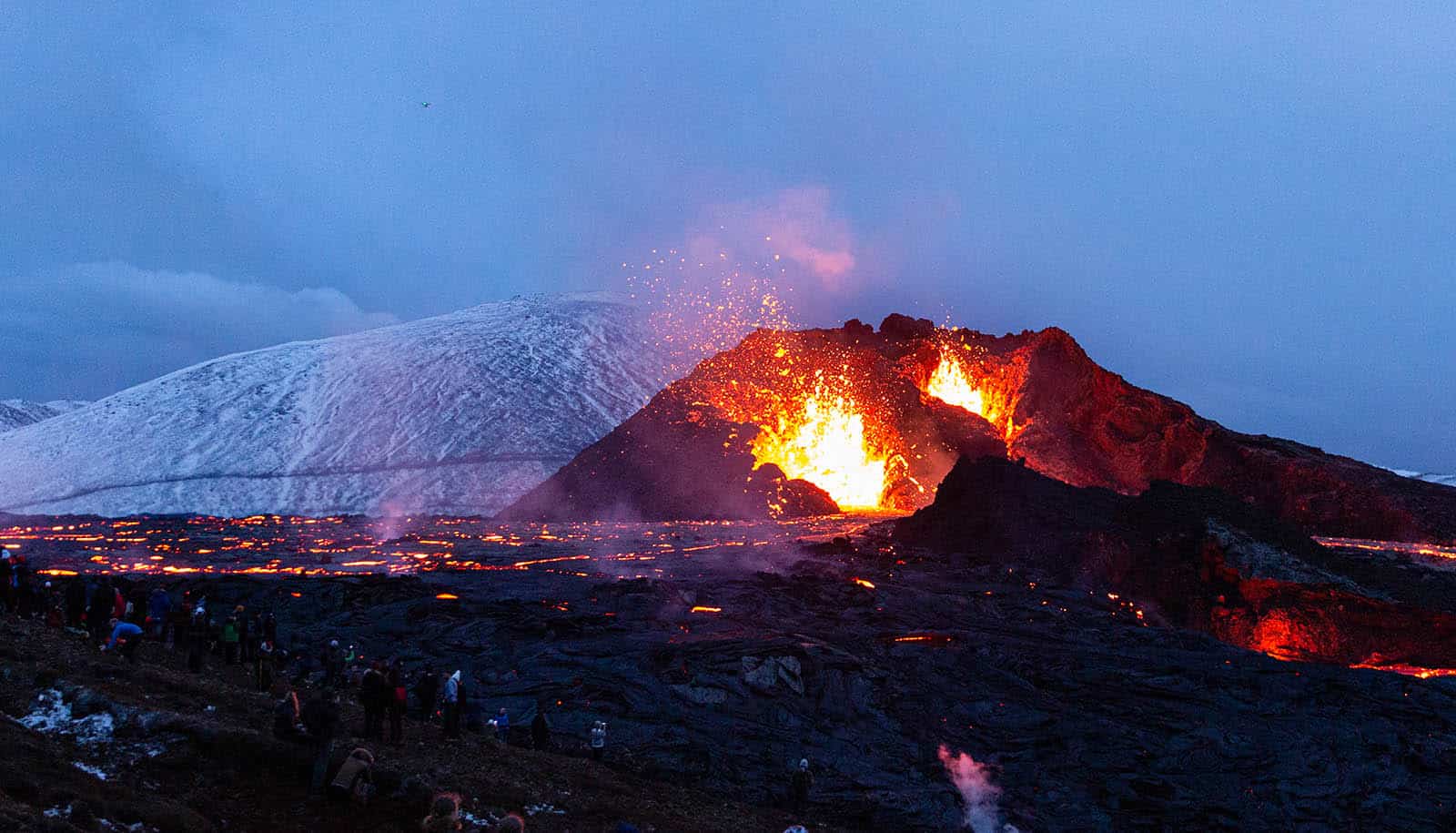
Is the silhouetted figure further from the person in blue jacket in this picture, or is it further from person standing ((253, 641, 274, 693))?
the person in blue jacket

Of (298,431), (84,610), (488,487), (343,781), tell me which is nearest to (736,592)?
(84,610)

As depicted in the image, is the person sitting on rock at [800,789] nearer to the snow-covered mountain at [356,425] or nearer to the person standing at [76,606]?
the person standing at [76,606]

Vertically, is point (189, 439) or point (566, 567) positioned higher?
point (189, 439)

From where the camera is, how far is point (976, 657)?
2425 cm

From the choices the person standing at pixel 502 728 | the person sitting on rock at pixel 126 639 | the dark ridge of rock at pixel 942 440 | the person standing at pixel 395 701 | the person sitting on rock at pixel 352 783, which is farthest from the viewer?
the dark ridge of rock at pixel 942 440

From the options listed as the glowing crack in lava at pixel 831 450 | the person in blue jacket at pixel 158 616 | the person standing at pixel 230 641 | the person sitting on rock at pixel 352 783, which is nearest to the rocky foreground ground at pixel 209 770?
the person sitting on rock at pixel 352 783

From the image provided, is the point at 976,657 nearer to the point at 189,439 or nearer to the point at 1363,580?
the point at 1363,580

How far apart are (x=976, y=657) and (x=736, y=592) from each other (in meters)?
8.16

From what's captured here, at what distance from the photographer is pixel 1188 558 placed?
3475 centimetres

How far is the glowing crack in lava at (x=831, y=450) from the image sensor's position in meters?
67.3

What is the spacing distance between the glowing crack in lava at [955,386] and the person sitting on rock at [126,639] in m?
65.8

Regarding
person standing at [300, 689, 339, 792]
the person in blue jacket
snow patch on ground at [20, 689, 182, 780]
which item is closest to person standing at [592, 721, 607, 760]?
person standing at [300, 689, 339, 792]

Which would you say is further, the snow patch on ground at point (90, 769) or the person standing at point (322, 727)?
the person standing at point (322, 727)

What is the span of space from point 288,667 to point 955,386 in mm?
63261
